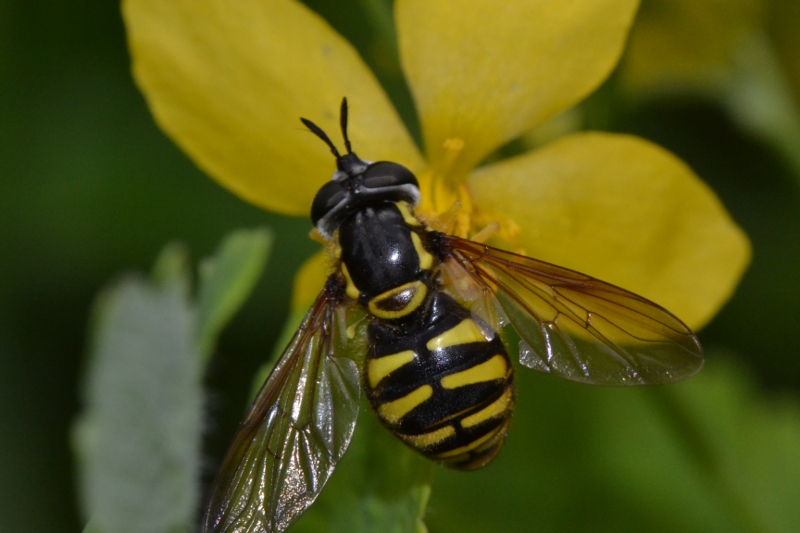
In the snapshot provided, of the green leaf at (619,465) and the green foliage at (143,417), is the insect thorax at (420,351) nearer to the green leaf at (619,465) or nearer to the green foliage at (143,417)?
the green foliage at (143,417)

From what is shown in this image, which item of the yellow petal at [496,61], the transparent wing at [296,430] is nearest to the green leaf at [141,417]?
the transparent wing at [296,430]

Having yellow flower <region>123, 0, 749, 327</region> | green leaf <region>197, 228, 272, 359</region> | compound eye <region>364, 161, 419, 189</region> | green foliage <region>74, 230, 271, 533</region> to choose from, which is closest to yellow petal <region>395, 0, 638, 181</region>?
yellow flower <region>123, 0, 749, 327</region>

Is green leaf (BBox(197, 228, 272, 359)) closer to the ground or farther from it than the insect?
farther from it

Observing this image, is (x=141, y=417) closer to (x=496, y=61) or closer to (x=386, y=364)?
(x=386, y=364)

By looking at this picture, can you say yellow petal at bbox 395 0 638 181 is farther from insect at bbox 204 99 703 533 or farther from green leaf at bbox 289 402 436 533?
green leaf at bbox 289 402 436 533

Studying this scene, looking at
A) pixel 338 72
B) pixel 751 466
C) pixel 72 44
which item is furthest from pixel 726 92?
pixel 72 44

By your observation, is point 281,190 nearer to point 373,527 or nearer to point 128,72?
point 373,527
